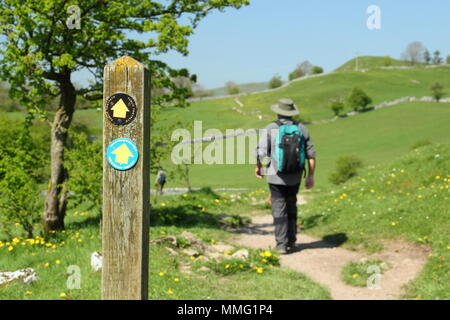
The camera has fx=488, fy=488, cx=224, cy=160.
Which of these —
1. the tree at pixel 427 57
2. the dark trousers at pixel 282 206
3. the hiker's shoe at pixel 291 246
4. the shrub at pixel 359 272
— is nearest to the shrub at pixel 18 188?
the dark trousers at pixel 282 206

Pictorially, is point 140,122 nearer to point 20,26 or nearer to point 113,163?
point 113,163

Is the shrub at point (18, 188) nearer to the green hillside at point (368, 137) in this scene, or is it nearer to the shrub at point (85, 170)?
the shrub at point (85, 170)

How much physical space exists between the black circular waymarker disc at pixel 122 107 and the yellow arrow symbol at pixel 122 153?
174mm

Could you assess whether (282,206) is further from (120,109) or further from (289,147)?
(120,109)

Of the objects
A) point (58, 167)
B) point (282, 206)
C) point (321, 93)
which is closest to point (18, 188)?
point (58, 167)

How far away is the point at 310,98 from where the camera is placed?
104562mm

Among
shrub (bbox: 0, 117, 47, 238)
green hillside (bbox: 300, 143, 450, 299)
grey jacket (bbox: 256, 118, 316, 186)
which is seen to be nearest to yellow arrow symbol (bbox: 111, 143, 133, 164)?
green hillside (bbox: 300, 143, 450, 299)

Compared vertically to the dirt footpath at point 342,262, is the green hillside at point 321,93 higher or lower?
higher

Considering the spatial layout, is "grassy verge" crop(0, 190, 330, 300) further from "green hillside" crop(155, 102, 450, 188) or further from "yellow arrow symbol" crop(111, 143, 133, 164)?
"green hillside" crop(155, 102, 450, 188)

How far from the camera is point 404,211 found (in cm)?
1047

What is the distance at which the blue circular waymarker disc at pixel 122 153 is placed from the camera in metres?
3.39

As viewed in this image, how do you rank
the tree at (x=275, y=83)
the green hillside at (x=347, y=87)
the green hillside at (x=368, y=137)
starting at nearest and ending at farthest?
the green hillside at (x=368, y=137) → the green hillside at (x=347, y=87) → the tree at (x=275, y=83)

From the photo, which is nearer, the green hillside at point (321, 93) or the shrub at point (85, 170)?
the shrub at point (85, 170)

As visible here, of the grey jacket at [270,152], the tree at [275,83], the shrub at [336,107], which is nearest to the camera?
the grey jacket at [270,152]
